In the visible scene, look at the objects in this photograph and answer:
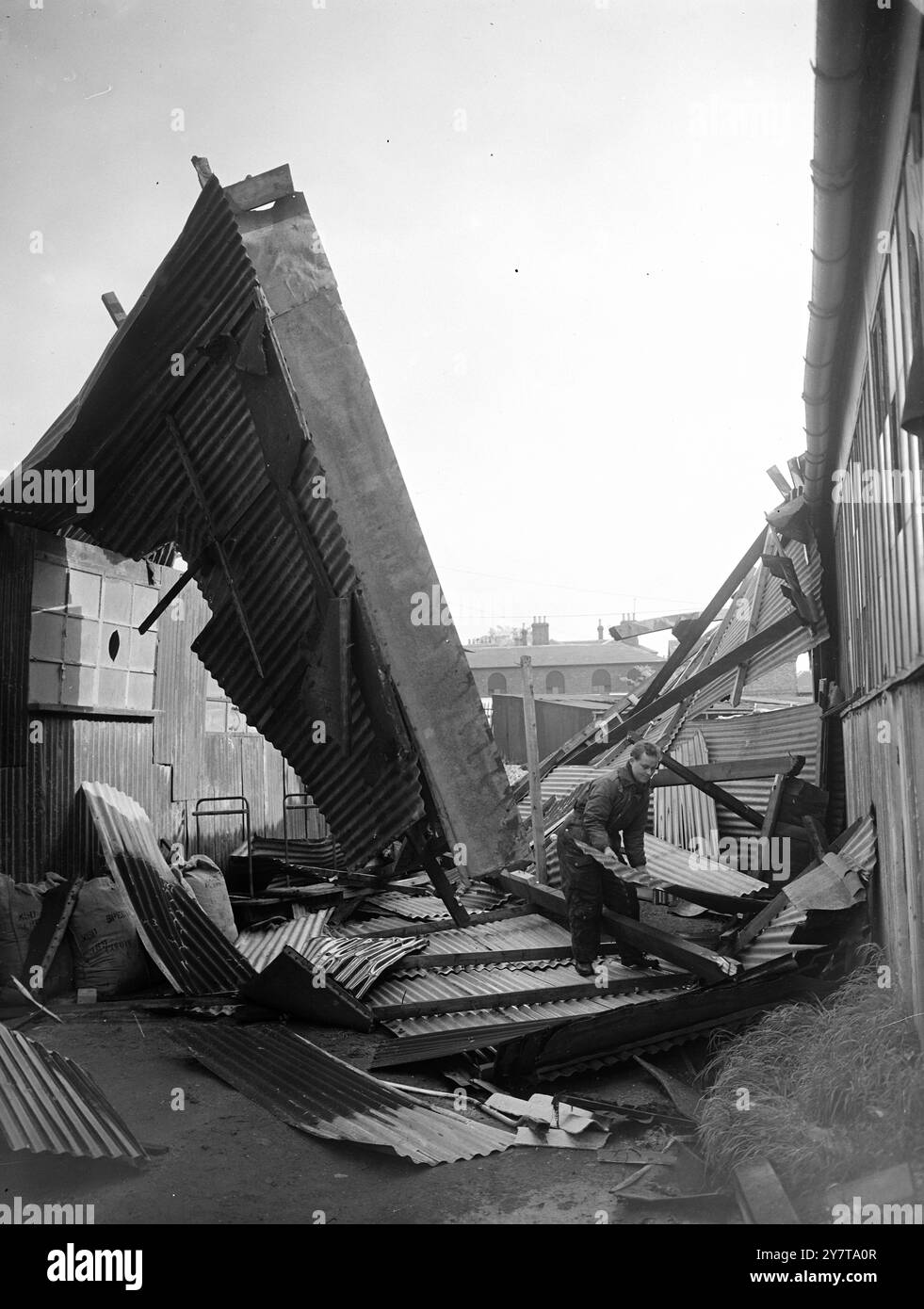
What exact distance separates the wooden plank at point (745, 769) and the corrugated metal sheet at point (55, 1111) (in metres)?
5.95

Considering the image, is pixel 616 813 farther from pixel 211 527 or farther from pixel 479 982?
pixel 211 527

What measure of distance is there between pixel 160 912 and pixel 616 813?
3.68m

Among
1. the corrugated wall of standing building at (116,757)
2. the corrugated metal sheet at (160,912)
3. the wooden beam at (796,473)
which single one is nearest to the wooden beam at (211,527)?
the corrugated wall of standing building at (116,757)

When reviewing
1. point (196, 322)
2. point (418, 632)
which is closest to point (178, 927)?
point (418, 632)

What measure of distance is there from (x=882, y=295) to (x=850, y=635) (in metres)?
3.48

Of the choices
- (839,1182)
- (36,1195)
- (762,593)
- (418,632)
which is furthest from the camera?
(762,593)

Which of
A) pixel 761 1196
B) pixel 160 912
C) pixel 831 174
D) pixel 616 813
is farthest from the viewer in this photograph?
pixel 160 912

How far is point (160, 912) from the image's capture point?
293 inches

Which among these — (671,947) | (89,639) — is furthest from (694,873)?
(89,639)

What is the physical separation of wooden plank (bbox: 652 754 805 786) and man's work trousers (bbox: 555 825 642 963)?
2.16 meters

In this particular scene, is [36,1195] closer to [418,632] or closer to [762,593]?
[418,632]

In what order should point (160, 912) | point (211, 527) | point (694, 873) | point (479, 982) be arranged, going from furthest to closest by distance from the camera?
point (694, 873) < point (160, 912) < point (479, 982) < point (211, 527)

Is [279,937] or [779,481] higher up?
[779,481]

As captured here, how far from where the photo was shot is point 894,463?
477 centimetres
